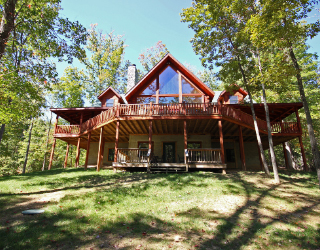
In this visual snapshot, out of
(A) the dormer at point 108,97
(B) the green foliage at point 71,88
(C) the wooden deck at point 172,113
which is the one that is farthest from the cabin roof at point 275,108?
(B) the green foliage at point 71,88

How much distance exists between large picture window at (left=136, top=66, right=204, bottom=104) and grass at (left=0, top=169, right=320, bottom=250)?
8656mm

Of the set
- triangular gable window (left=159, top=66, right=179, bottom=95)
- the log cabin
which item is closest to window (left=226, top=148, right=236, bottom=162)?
the log cabin

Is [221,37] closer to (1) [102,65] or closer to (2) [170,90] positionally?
(2) [170,90]

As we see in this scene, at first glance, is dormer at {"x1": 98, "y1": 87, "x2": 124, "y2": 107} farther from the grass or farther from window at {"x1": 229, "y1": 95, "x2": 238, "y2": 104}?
window at {"x1": 229, "y1": 95, "x2": 238, "y2": 104}

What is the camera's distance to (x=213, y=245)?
4.52 metres

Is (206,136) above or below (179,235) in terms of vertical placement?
above

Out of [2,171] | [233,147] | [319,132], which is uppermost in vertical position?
[319,132]

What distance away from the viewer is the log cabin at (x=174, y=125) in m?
13.2

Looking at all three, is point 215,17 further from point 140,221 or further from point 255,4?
point 140,221

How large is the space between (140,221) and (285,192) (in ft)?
22.6

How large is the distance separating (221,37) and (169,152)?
34.2 feet

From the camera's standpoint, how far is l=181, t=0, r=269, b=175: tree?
38.4 feet

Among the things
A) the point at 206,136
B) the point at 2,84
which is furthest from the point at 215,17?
the point at 2,84

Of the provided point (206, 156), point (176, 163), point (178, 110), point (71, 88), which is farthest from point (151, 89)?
point (71, 88)
